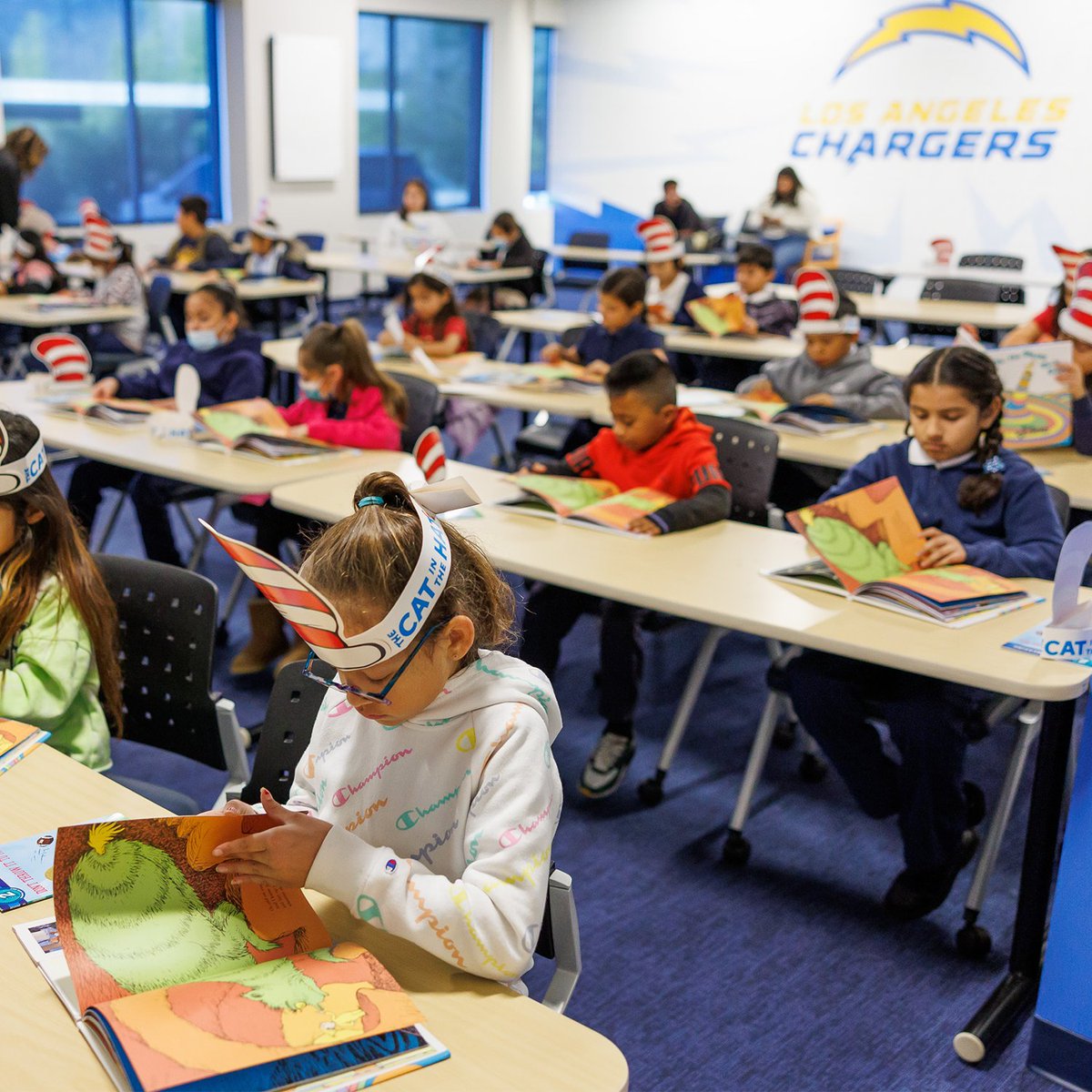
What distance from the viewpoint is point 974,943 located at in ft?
7.86

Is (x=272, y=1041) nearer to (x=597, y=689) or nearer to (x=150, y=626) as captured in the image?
(x=150, y=626)

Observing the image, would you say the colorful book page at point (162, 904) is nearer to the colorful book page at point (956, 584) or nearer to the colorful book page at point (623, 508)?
the colorful book page at point (956, 584)

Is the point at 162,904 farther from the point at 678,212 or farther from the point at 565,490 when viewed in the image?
the point at 678,212

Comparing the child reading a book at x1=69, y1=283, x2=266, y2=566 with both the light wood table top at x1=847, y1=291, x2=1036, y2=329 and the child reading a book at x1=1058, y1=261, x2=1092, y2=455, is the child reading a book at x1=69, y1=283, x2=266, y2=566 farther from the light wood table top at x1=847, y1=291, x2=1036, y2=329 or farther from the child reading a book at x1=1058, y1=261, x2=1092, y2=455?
the light wood table top at x1=847, y1=291, x2=1036, y2=329

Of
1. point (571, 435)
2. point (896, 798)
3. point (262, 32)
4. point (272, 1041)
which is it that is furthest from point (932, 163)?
point (272, 1041)

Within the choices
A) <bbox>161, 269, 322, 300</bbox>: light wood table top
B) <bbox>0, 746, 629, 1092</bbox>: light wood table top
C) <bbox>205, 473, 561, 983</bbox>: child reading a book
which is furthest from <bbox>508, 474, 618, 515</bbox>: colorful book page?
<bbox>161, 269, 322, 300</bbox>: light wood table top

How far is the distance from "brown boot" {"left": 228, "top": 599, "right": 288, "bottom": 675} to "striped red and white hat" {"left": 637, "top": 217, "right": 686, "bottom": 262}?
3.40 m

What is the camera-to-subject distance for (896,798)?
2.56 metres

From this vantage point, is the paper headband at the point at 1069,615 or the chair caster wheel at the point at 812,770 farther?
the chair caster wheel at the point at 812,770

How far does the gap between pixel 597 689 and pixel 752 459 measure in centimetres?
82

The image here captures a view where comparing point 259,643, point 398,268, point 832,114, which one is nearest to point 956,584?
point 259,643

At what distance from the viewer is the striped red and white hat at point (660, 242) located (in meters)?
6.26

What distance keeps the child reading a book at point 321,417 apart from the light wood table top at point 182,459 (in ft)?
0.62

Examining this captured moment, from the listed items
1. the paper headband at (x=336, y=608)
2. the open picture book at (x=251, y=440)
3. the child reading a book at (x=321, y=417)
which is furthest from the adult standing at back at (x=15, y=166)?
the paper headband at (x=336, y=608)
